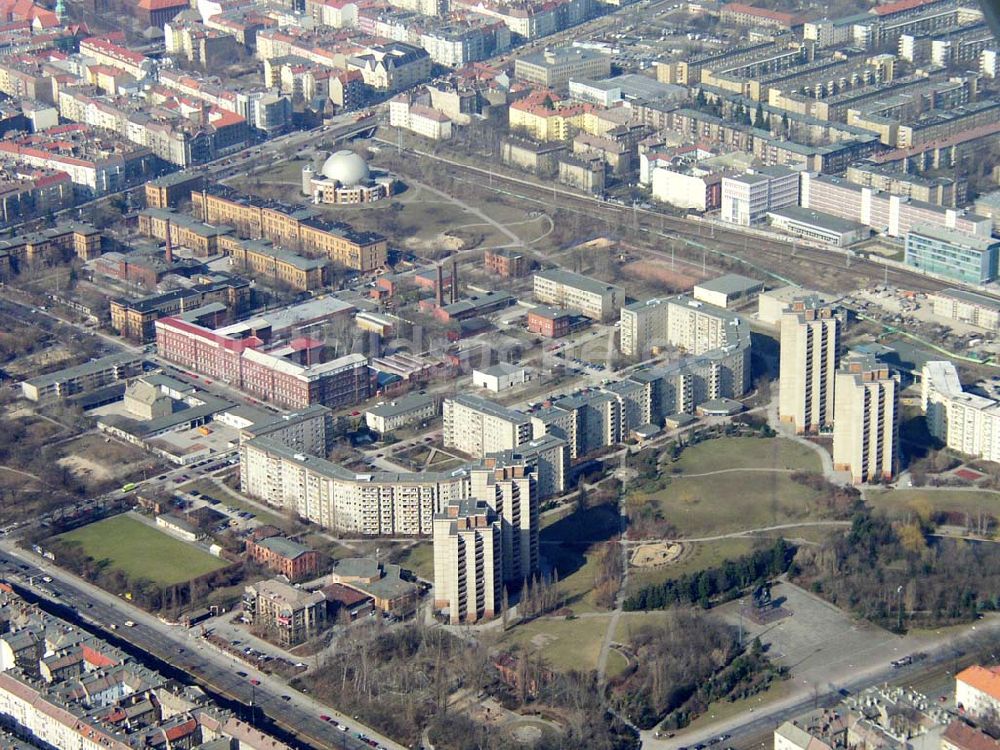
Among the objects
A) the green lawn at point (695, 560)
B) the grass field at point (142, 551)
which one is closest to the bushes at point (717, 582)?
the green lawn at point (695, 560)

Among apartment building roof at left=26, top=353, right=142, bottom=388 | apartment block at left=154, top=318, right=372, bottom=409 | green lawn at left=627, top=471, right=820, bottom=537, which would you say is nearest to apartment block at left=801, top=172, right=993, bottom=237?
green lawn at left=627, top=471, right=820, bottom=537

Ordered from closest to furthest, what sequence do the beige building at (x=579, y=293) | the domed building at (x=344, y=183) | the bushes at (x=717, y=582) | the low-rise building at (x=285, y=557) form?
1. the bushes at (x=717, y=582)
2. the low-rise building at (x=285, y=557)
3. the beige building at (x=579, y=293)
4. the domed building at (x=344, y=183)

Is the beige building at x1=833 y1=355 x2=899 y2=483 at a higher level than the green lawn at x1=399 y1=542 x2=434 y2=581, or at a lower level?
higher

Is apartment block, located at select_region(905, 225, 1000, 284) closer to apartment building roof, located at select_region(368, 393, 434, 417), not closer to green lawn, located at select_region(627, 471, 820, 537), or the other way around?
green lawn, located at select_region(627, 471, 820, 537)

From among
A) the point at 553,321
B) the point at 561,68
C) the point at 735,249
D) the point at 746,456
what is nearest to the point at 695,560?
the point at 746,456

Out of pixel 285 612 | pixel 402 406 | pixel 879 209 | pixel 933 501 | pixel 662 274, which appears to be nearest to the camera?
pixel 285 612

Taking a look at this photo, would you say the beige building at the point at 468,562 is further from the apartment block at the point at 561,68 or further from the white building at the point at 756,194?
the apartment block at the point at 561,68

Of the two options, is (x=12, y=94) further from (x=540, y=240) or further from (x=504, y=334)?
(x=504, y=334)

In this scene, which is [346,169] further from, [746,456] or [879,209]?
[746,456]
